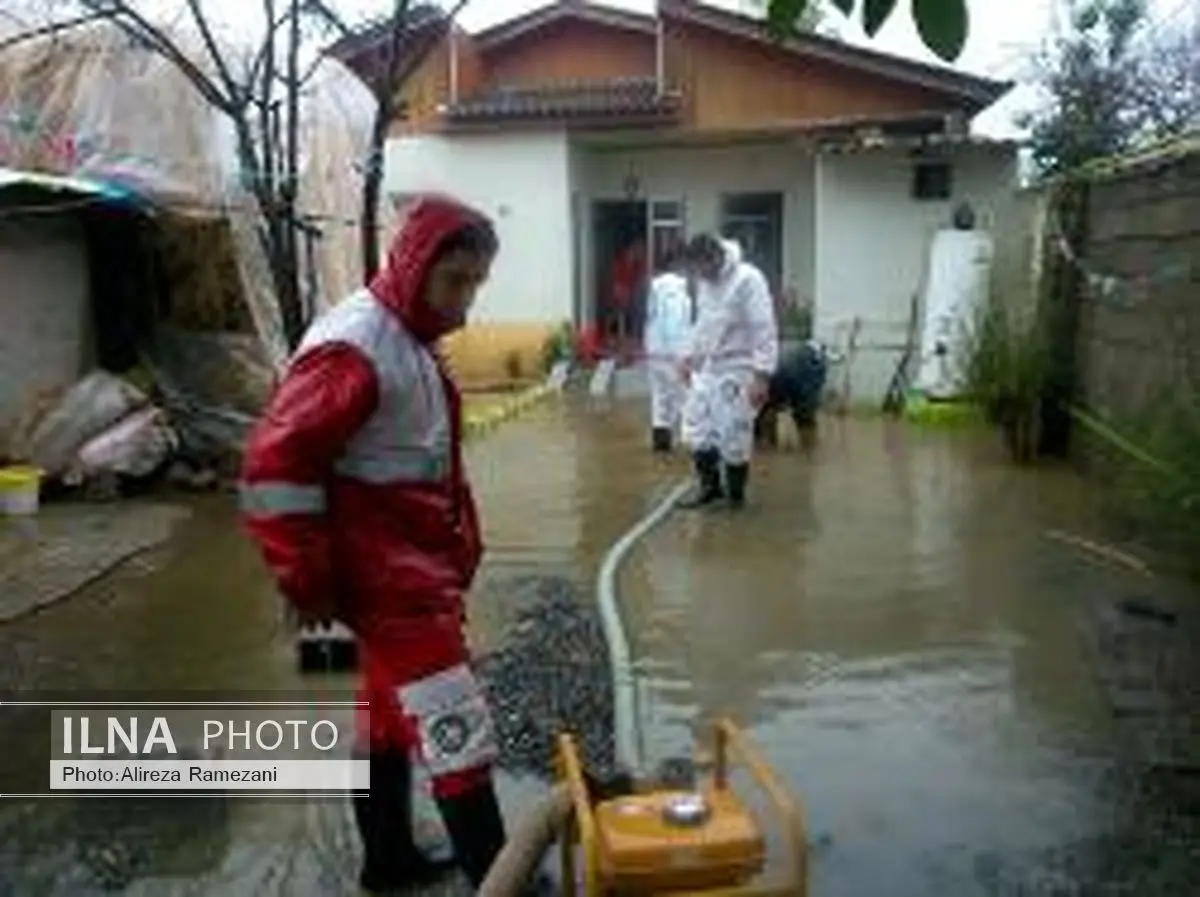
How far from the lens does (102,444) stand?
445 inches

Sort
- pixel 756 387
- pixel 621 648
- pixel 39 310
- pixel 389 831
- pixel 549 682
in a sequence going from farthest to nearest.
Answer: pixel 39 310 < pixel 756 387 < pixel 621 648 < pixel 549 682 < pixel 389 831

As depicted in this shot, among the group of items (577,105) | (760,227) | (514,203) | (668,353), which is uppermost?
(577,105)

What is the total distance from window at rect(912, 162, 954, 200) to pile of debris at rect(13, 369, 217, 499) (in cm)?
979

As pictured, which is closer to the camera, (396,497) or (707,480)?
(396,497)

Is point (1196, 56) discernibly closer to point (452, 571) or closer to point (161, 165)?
point (161, 165)

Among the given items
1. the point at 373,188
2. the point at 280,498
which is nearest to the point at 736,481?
the point at 373,188

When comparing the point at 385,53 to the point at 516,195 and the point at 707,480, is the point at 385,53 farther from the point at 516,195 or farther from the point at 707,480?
the point at 516,195

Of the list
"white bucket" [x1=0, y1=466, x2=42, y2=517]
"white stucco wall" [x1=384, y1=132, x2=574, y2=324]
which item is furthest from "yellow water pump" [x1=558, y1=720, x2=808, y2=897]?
"white stucco wall" [x1=384, y1=132, x2=574, y2=324]

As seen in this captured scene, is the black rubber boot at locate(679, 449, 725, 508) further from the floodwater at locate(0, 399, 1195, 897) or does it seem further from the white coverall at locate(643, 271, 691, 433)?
the white coverall at locate(643, 271, 691, 433)

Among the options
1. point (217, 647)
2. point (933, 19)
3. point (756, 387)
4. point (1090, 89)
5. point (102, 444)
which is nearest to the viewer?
point (933, 19)

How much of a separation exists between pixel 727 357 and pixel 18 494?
186 inches

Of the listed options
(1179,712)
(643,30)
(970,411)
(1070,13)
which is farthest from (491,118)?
(1179,712)

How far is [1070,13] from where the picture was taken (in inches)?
1061

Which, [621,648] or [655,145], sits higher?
[655,145]
